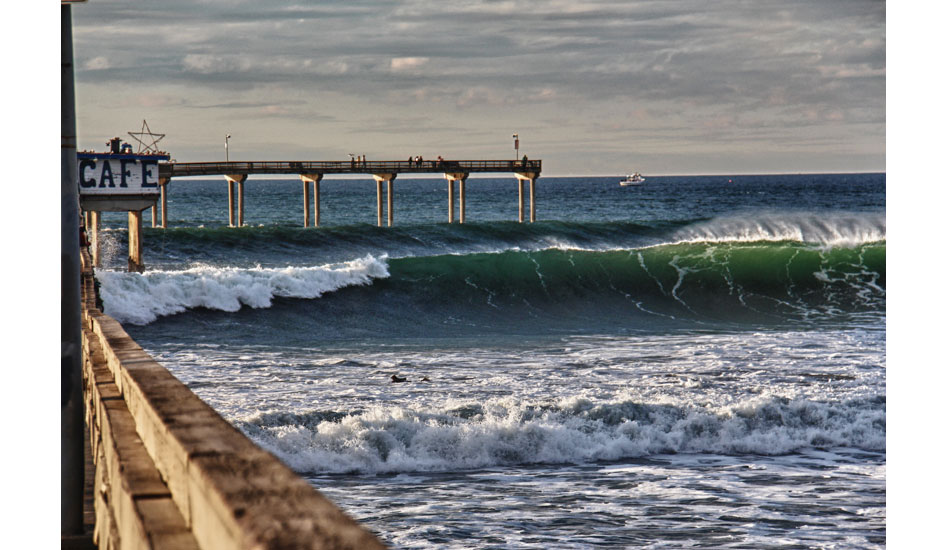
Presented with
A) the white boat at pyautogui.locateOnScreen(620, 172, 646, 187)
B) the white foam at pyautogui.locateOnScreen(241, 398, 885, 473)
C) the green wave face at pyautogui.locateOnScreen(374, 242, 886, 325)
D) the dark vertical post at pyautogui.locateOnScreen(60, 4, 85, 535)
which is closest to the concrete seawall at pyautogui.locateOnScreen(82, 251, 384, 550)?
the dark vertical post at pyautogui.locateOnScreen(60, 4, 85, 535)

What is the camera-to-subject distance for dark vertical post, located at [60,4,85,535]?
6473 mm

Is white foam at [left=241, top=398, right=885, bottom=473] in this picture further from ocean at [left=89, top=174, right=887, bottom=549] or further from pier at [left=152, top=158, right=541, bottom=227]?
pier at [left=152, top=158, right=541, bottom=227]

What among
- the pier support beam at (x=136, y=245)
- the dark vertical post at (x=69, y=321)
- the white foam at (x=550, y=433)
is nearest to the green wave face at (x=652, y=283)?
the pier support beam at (x=136, y=245)

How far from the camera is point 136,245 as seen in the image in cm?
3334

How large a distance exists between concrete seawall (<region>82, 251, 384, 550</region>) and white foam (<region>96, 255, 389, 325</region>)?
77.4ft

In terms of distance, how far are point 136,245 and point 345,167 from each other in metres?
23.4

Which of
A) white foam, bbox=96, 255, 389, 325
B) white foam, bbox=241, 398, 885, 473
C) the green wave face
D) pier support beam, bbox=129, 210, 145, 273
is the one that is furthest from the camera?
the green wave face

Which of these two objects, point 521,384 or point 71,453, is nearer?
point 71,453

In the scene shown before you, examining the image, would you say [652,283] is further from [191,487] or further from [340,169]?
[191,487]

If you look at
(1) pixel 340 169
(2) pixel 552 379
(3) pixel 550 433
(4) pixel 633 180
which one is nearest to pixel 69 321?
(3) pixel 550 433

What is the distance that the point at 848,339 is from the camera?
24.4m

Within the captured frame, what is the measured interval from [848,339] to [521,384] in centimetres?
1077
